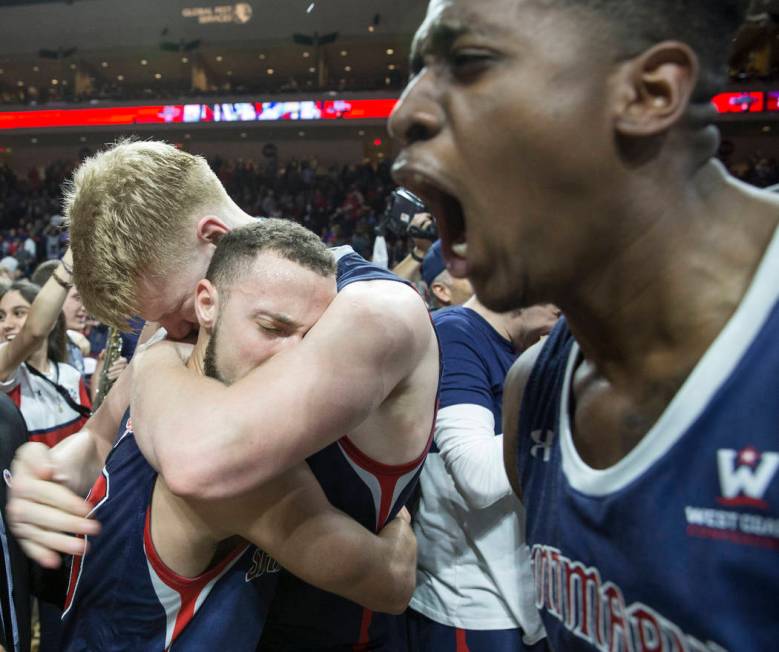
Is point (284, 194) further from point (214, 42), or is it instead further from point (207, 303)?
point (207, 303)

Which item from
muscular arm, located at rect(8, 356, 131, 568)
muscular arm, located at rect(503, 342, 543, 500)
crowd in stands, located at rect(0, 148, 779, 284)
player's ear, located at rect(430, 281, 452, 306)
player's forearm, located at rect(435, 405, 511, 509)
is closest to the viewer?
muscular arm, located at rect(503, 342, 543, 500)

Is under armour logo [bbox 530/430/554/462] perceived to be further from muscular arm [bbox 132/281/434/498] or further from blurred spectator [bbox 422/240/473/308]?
blurred spectator [bbox 422/240/473/308]

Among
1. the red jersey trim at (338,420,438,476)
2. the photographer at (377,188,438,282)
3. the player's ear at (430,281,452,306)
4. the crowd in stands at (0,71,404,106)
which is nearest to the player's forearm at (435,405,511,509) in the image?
the red jersey trim at (338,420,438,476)

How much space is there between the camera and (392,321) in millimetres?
1256

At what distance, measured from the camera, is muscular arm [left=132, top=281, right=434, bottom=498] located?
3.54 feet

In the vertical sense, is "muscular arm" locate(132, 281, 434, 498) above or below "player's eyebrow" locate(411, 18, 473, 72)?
below

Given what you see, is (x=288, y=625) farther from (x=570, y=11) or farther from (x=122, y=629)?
(x=570, y=11)

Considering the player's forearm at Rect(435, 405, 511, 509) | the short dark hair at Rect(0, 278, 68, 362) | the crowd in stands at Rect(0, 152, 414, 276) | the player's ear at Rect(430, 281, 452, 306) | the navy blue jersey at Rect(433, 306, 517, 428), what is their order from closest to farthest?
1. the player's forearm at Rect(435, 405, 511, 509)
2. the navy blue jersey at Rect(433, 306, 517, 428)
3. the player's ear at Rect(430, 281, 452, 306)
4. the short dark hair at Rect(0, 278, 68, 362)
5. the crowd in stands at Rect(0, 152, 414, 276)

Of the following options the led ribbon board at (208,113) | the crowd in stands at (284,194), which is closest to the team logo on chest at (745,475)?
the crowd in stands at (284,194)

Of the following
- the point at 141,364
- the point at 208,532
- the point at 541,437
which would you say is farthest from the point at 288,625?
the point at 541,437

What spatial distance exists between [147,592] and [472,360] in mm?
1024

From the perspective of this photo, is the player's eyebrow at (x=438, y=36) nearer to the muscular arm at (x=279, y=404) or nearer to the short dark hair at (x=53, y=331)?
the muscular arm at (x=279, y=404)

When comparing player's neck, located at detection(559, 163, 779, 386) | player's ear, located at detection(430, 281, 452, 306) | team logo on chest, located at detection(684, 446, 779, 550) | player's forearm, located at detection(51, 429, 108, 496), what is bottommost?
player's ear, located at detection(430, 281, 452, 306)

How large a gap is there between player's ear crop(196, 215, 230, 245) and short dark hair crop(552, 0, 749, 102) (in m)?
1.10
